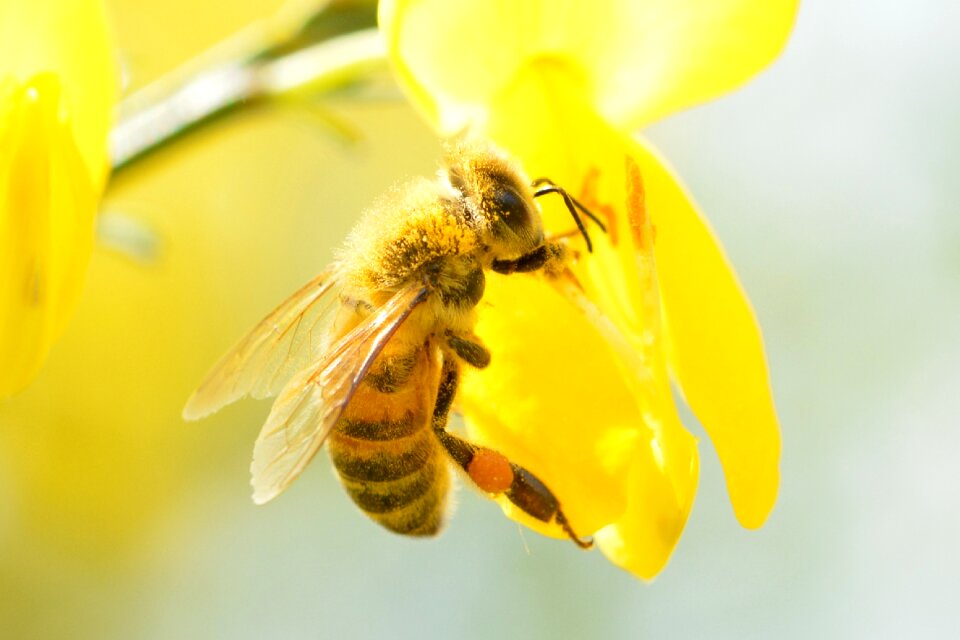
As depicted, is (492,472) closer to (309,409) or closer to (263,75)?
(309,409)

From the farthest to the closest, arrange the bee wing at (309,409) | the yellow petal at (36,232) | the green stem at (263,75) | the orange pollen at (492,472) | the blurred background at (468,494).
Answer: the blurred background at (468,494) < the green stem at (263,75) < the orange pollen at (492,472) < the yellow petal at (36,232) < the bee wing at (309,409)

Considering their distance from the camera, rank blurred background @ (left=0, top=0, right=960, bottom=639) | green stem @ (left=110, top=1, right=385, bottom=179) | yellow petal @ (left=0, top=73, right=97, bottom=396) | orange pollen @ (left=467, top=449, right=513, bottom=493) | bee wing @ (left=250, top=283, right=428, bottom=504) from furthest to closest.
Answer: blurred background @ (left=0, top=0, right=960, bottom=639) → green stem @ (left=110, top=1, right=385, bottom=179) → orange pollen @ (left=467, top=449, right=513, bottom=493) → yellow petal @ (left=0, top=73, right=97, bottom=396) → bee wing @ (left=250, top=283, right=428, bottom=504)

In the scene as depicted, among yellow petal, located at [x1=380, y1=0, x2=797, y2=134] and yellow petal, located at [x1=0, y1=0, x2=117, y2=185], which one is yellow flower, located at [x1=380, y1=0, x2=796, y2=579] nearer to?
yellow petal, located at [x1=380, y1=0, x2=797, y2=134]

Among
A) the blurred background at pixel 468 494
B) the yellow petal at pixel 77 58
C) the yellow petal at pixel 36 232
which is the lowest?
the blurred background at pixel 468 494

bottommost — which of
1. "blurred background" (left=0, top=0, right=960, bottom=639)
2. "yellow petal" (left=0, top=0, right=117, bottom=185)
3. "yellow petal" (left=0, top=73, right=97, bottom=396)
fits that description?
"blurred background" (left=0, top=0, right=960, bottom=639)

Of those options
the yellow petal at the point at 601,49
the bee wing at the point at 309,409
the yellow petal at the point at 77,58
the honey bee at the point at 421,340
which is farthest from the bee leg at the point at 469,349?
the yellow petal at the point at 77,58

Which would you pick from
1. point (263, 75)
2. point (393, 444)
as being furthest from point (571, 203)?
point (263, 75)

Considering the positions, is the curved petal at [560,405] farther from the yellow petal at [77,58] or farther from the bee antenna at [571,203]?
the yellow petal at [77,58]

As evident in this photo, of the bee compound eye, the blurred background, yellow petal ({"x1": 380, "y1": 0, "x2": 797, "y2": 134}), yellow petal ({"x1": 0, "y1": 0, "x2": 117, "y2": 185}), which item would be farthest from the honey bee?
the blurred background
